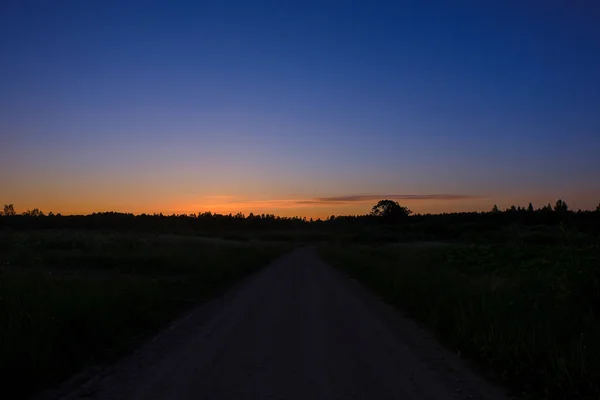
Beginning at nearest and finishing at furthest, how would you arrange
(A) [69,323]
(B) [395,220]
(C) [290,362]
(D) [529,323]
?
(C) [290,362]
(D) [529,323]
(A) [69,323]
(B) [395,220]

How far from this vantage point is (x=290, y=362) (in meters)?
8.62

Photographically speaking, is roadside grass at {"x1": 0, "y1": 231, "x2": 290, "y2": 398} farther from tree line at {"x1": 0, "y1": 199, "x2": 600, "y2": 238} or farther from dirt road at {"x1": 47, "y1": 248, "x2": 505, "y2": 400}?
tree line at {"x1": 0, "y1": 199, "x2": 600, "y2": 238}

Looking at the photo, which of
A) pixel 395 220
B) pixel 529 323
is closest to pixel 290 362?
pixel 529 323

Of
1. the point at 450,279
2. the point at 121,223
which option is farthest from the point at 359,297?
the point at 121,223

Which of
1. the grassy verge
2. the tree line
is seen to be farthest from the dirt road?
the tree line

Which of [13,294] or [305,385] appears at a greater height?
[13,294]

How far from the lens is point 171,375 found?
25.7ft

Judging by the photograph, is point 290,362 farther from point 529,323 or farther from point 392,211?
point 392,211

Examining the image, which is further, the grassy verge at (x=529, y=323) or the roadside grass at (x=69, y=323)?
the roadside grass at (x=69, y=323)

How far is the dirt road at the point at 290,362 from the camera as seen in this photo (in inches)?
275

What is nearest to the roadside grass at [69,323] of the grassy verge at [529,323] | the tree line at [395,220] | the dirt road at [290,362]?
the dirt road at [290,362]

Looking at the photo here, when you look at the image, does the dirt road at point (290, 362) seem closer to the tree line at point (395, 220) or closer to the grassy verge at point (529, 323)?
the grassy verge at point (529, 323)

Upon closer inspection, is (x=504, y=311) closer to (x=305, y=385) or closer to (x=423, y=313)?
(x=423, y=313)

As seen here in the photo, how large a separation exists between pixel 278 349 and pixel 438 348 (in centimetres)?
293
